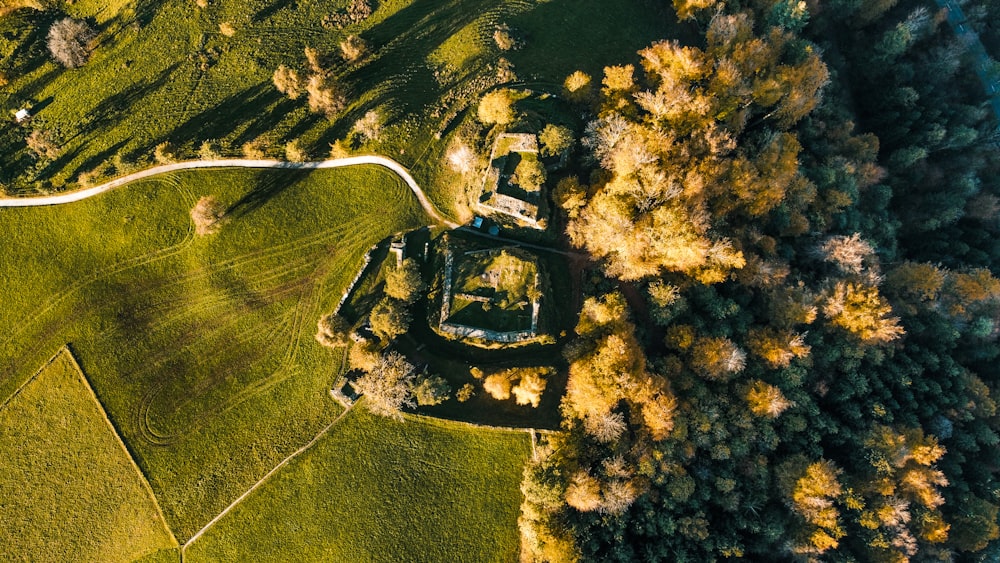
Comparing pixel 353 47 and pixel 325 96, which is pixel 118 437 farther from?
pixel 353 47

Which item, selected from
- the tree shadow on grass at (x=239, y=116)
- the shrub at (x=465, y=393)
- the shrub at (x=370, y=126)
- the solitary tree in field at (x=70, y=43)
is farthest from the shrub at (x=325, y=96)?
the shrub at (x=465, y=393)

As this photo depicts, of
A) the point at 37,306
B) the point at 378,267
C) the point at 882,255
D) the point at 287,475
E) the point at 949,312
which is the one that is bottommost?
the point at 949,312

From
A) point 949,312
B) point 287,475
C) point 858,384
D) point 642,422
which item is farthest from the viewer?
point 949,312

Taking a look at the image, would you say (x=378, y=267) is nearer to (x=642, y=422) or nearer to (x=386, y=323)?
(x=386, y=323)

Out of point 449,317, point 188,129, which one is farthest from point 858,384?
point 188,129

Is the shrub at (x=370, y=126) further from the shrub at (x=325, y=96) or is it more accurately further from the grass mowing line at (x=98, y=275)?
the grass mowing line at (x=98, y=275)

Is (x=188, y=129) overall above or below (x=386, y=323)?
above

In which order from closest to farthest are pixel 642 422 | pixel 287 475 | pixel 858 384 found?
pixel 642 422, pixel 287 475, pixel 858 384
